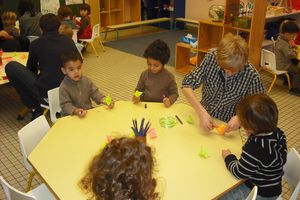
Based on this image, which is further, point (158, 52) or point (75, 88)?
point (75, 88)

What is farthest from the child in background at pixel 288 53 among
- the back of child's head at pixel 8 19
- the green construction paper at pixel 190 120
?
the back of child's head at pixel 8 19

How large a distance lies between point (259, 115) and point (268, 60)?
3136mm

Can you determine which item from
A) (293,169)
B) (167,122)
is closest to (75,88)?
(167,122)

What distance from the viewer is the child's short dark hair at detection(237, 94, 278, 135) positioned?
170 centimetres

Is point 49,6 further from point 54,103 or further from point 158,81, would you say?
point 158,81

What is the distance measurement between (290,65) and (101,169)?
14.0 ft

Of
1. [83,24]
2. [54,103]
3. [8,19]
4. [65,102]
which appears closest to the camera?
[65,102]

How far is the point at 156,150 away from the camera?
1946 mm

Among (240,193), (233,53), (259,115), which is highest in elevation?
(233,53)

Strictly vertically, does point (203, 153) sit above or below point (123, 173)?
below

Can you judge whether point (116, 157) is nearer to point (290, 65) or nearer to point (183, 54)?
point (290, 65)

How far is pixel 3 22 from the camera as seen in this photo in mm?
5512

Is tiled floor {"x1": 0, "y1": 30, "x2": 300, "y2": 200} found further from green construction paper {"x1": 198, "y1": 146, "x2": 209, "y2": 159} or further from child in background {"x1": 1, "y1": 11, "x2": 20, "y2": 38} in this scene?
green construction paper {"x1": 198, "y1": 146, "x2": 209, "y2": 159}

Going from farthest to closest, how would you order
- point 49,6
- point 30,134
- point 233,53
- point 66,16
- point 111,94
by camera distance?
point 49,6, point 66,16, point 111,94, point 30,134, point 233,53
